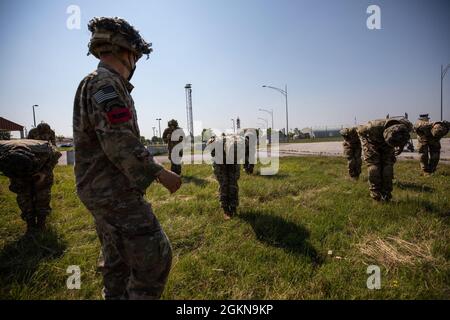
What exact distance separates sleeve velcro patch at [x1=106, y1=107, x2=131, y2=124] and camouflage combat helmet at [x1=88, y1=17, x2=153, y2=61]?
66 centimetres

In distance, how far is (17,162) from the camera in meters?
3.98

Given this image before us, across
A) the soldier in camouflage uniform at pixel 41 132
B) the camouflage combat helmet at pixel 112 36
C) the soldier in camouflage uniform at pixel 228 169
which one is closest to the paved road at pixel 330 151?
the soldier in camouflage uniform at pixel 228 169

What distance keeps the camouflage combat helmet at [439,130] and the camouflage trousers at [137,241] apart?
30.7 ft

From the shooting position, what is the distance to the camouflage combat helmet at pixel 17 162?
3949 millimetres

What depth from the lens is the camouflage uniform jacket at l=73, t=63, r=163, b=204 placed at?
67.6 inches

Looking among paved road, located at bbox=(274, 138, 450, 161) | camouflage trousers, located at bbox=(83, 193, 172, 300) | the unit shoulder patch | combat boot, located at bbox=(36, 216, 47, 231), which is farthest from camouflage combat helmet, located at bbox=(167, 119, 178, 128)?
paved road, located at bbox=(274, 138, 450, 161)

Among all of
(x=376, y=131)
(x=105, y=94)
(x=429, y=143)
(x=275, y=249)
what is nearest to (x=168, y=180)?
(x=105, y=94)

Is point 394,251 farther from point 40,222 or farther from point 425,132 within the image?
point 425,132

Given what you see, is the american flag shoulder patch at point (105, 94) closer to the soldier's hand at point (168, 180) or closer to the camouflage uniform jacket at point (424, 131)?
the soldier's hand at point (168, 180)

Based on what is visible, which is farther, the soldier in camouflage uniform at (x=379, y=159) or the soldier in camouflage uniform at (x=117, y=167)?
the soldier in camouflage uniform at (x=379, y=159)

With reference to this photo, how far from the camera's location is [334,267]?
3.08 m

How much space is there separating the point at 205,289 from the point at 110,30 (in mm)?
2537

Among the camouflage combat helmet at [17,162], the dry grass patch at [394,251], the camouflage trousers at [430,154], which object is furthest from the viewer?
the camouflage trousers at [430,154]
